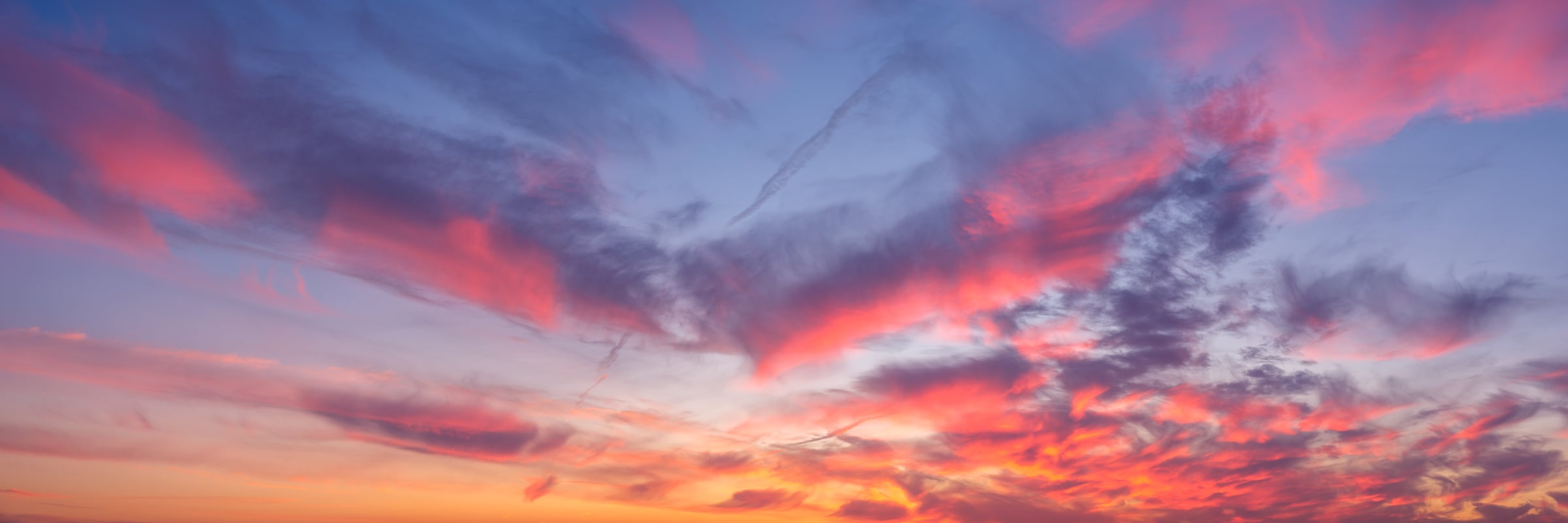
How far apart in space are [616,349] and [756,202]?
20.0m

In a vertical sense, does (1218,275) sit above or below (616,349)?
above

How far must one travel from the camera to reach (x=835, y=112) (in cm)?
5097

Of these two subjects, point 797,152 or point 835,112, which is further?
point 797,152

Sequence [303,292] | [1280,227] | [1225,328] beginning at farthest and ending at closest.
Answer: [1225,328] → [303,292] → [1280,227]

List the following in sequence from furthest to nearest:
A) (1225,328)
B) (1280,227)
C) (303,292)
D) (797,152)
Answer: (1225,328) < (797,152) < (303,292) < (1280,227)

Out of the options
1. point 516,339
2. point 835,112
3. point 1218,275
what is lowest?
point 516,339

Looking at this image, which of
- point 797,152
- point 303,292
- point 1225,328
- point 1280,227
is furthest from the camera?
point 1225,328

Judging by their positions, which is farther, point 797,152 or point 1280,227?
point 797,152

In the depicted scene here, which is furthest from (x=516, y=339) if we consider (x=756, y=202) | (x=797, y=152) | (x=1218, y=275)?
(x=1218, y=275)

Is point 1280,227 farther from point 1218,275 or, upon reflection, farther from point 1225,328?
point 1225,328

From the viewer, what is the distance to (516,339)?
2426 inches

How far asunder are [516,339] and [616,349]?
27.0 feet

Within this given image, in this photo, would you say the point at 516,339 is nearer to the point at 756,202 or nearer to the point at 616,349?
the point at 616,349

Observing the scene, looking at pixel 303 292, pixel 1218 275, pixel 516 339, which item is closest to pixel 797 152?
pixel 516 339
